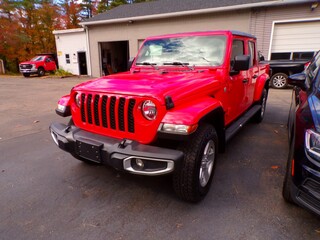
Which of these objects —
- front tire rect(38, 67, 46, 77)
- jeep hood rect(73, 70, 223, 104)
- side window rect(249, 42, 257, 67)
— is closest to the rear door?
side window rect(249, 42, 257, 67)

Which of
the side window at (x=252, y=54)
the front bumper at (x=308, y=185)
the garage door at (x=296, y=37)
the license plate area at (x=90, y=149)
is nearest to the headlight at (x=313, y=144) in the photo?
the front bumper at (x=308, y=185)

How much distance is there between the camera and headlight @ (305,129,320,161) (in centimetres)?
182

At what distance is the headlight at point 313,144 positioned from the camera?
182 cm

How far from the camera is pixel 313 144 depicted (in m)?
1.86

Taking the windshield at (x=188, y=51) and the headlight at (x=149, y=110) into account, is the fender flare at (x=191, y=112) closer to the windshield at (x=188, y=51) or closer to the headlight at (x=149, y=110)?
the headlight at (x=149, y=110)

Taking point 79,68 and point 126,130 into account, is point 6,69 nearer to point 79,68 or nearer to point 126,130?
point 79,68

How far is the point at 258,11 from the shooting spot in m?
11.6

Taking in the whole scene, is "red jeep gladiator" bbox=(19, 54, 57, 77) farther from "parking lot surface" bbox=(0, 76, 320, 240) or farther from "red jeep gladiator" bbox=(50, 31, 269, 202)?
"red jeep gladiator" bbox=(50, 31, 269, 202)

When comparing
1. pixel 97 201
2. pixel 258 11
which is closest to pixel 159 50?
pixel 97 201

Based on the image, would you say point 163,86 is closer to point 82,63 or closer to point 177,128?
point 177,128

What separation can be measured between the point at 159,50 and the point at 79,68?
56.7ft

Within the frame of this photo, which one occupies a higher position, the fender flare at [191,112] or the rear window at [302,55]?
the rear window at [302,55]

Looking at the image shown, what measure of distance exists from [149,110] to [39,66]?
68.5 ft

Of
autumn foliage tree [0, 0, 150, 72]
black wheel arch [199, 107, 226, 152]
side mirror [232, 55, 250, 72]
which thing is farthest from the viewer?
autumn foliage tree [0, 0, 150, 72]
